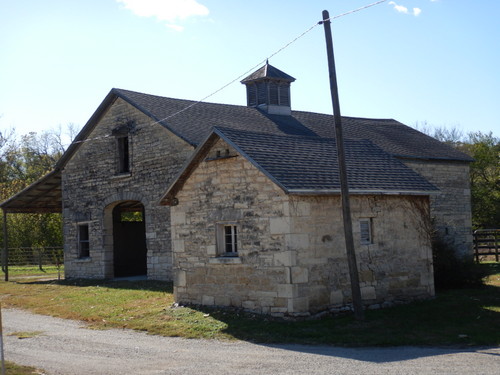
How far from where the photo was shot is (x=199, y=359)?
1025 cm

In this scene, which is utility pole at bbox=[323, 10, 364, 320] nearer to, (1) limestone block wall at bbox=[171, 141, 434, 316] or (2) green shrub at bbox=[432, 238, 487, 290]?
(1) limestone block wall at bbox=[171, 141, 434, 316]

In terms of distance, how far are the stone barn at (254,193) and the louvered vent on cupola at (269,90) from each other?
61 mm

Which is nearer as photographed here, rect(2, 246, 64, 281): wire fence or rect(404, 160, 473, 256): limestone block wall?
rect(404, 160, 473, 256): limestone block wall

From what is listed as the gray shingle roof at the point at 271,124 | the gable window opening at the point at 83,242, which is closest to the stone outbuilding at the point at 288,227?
the gray shingle roof at the point at 271,124

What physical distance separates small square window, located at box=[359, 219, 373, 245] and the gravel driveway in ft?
14.2

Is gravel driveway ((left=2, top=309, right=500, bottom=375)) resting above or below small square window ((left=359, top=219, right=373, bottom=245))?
below

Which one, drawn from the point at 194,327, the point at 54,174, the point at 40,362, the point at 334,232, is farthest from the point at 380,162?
the point at 54,174

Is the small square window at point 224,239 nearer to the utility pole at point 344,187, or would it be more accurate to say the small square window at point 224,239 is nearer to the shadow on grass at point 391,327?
the shadow on grass at point 391,327

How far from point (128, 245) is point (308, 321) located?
555 inches

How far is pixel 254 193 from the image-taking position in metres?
13.8

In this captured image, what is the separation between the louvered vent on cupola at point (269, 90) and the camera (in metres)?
26.8

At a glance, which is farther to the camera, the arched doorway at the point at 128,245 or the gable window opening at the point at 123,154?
the arched doorway at the point at 128,245

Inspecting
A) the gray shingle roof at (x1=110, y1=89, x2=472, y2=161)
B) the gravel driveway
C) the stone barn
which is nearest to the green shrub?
the stone barn

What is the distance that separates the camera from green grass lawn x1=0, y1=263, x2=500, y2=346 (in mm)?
11469
